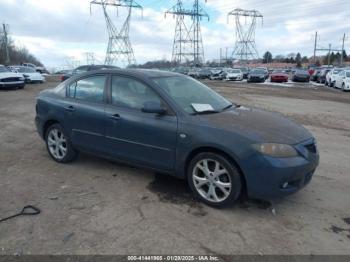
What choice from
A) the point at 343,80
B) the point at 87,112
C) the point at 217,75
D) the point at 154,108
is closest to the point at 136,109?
the point at 154,108

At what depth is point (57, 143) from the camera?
600 centimetres

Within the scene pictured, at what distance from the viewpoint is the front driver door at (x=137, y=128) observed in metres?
4.58

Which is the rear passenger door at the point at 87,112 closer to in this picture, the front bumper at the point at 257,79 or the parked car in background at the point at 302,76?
the front bumper at the point at 257,79

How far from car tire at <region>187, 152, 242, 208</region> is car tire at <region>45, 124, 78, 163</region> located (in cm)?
231

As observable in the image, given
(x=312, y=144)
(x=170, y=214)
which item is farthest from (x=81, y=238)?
→ (x=312, y=144)

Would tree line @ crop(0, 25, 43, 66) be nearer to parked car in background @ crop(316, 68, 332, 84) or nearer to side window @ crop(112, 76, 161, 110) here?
parked car in background @ crop(316, 68, 332, 84)

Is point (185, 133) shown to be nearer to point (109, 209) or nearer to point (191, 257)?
point (109, 209)

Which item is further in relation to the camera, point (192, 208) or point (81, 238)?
point (192, 208)

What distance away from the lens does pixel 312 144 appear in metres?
4.48

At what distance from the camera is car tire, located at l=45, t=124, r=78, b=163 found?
584 cm

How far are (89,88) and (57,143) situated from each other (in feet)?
3.71

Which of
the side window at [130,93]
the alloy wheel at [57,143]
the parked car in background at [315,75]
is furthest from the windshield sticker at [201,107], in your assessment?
the parked car in background at [315,75]

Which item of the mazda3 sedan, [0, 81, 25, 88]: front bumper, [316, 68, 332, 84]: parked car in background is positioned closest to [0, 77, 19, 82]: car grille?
[0, 81, 25, 88]: front bumper

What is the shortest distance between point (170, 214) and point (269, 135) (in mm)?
1442
